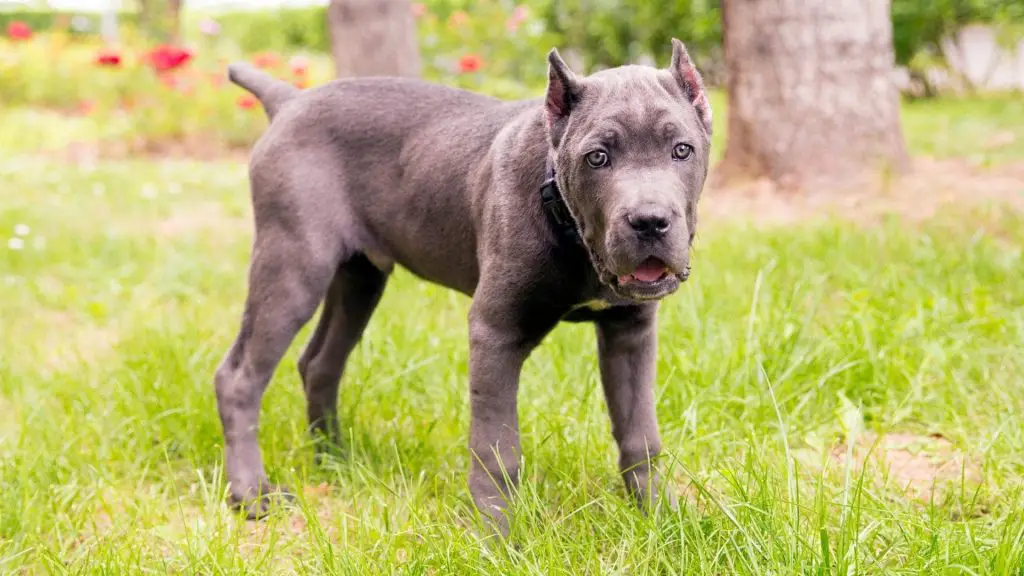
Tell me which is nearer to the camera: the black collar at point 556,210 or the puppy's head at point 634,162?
the puppy's head at point 634,162

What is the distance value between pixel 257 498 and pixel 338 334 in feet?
2.34

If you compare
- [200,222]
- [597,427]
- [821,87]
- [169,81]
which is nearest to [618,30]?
[169,81]

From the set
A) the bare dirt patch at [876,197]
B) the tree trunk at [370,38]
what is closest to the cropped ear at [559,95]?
the bare dirt patch at [876,197]

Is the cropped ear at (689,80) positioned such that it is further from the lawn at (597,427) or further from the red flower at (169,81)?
the red flower at (169,81)

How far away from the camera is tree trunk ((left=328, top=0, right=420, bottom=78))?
739cm

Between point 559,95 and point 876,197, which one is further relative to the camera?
point 876,197

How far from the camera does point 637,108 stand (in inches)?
94.3

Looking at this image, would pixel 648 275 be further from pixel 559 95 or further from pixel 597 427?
pixel 597 427

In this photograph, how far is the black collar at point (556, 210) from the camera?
8.55 ft

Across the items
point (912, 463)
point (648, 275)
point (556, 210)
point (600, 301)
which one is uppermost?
point (556, 210)

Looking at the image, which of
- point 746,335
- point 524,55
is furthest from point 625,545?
point 524,55

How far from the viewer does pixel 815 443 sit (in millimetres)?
3258

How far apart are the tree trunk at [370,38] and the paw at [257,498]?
4.57 meters

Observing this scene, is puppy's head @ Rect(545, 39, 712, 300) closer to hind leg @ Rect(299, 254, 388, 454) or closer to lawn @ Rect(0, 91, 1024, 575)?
lawn @ Rect(0, 91, 1024, 575)
